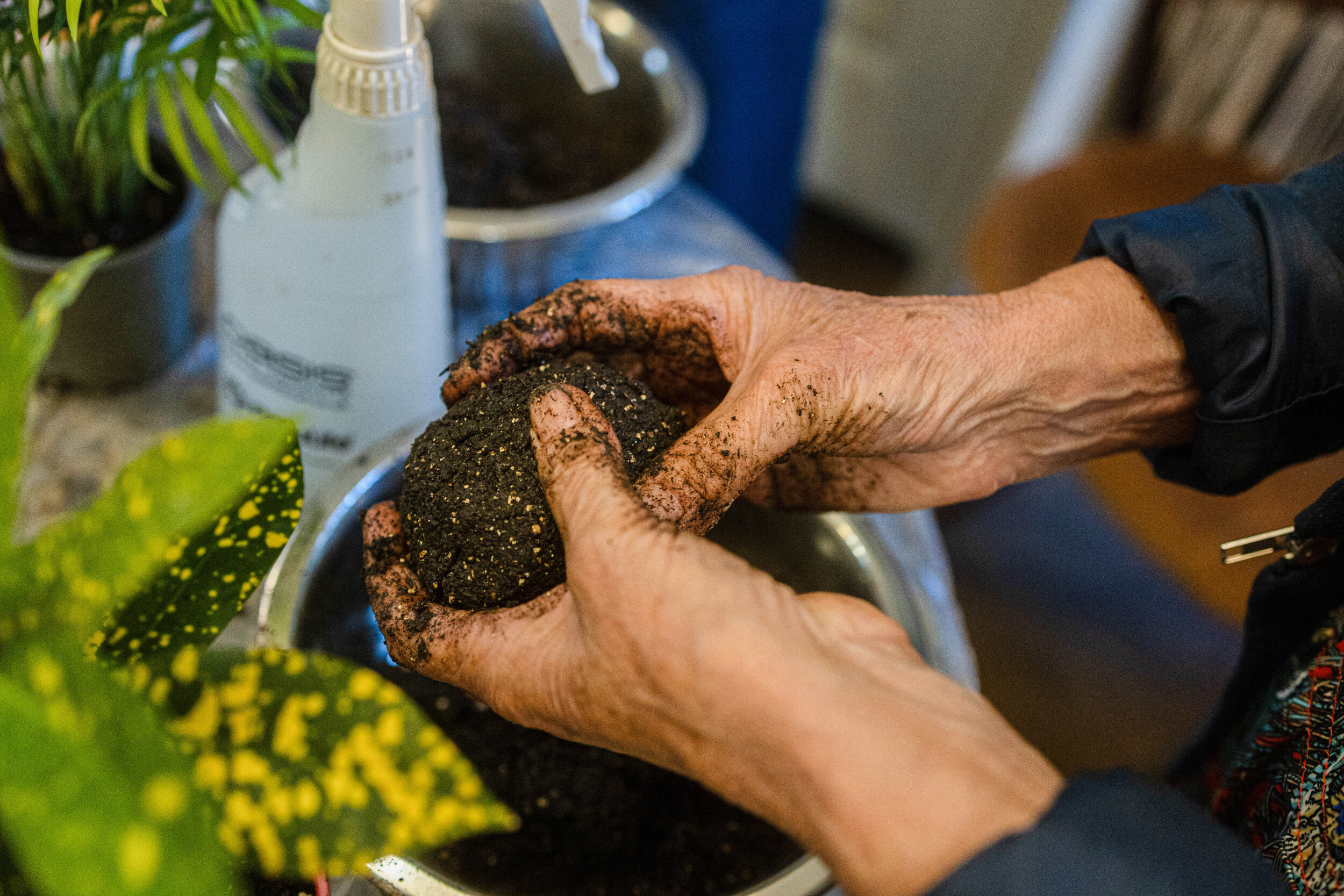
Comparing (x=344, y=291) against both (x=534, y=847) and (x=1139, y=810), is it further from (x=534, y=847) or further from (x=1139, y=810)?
(x=1139, y=810)

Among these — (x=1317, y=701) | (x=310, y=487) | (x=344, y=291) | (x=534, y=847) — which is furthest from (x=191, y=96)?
(x=1317, y=701)

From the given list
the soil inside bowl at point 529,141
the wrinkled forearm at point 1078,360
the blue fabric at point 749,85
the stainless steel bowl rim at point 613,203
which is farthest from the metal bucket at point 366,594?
the blue fabric at point 749,85

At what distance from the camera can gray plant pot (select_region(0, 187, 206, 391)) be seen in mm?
634

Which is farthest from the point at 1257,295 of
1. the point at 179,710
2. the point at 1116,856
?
the point at 179,710

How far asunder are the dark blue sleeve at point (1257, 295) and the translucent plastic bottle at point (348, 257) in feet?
1.45

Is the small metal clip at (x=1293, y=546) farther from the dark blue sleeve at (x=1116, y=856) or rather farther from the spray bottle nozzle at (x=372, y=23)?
the spray bottle nozzle at (x=372, y=23)

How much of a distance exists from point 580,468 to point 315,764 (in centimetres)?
17

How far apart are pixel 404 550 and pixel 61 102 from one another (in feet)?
1.24

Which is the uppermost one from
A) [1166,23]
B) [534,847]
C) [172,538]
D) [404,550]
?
[1166,23]

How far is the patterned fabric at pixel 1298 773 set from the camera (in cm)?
49

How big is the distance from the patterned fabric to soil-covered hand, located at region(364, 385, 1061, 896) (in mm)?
246

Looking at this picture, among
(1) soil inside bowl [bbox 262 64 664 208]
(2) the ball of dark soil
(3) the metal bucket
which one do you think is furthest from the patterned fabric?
(1) soil inside bowl [bbox 262 64 664 208]

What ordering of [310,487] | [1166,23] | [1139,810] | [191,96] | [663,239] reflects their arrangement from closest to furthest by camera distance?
[1139,810] → [191,96] → [310,487] → [663,239] → [1166,23]

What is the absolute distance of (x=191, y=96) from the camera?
513 mm
